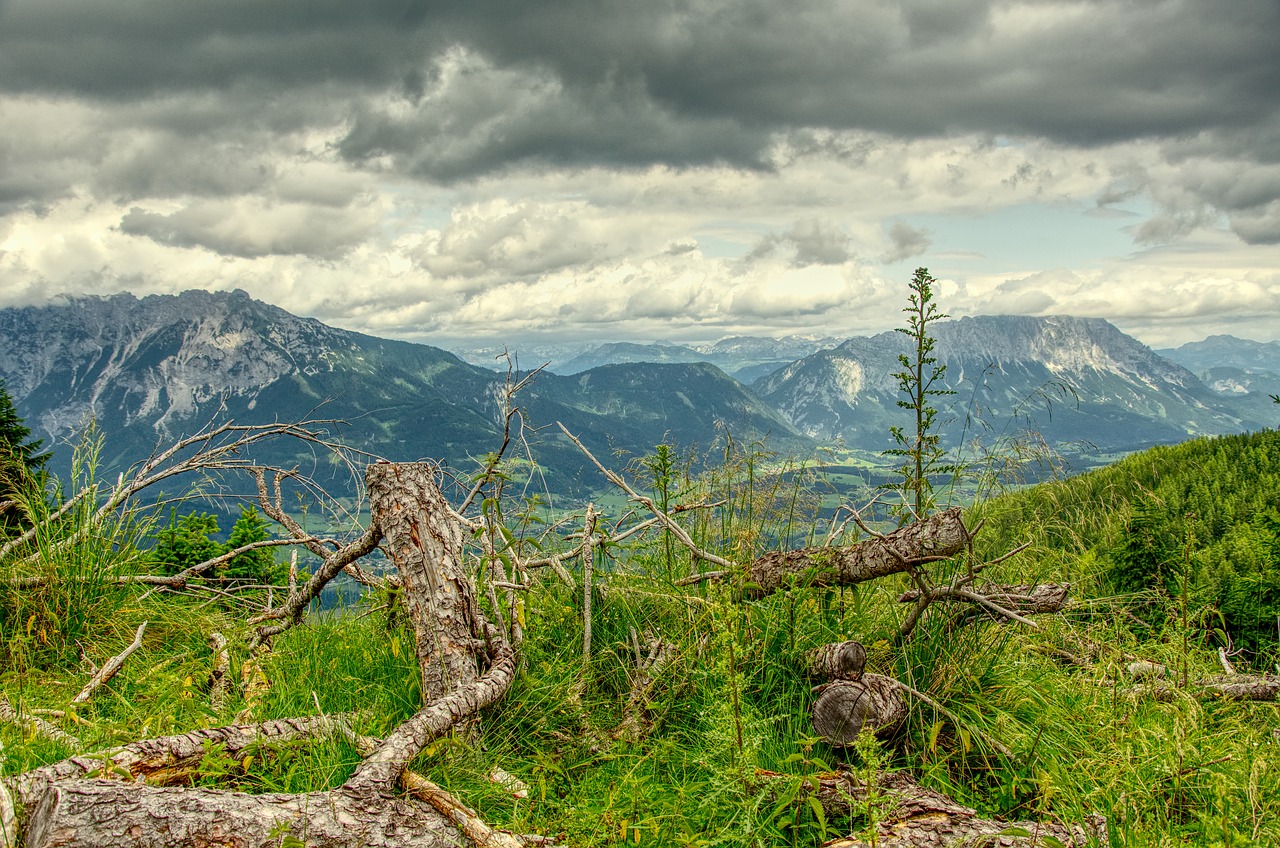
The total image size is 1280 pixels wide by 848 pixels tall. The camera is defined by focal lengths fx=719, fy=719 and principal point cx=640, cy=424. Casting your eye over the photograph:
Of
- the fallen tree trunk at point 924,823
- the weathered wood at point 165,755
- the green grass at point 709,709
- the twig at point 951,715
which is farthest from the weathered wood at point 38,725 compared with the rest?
the twig at point 951,715

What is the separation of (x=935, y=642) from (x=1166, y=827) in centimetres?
136

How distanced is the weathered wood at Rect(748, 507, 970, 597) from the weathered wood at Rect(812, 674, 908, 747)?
67cm

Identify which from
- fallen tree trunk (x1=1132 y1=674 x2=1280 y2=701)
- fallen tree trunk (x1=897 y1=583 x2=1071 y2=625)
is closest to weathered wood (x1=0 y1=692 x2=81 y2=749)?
fallen tree trunk (x1=897 y1=583 x2=1071 y2=625)

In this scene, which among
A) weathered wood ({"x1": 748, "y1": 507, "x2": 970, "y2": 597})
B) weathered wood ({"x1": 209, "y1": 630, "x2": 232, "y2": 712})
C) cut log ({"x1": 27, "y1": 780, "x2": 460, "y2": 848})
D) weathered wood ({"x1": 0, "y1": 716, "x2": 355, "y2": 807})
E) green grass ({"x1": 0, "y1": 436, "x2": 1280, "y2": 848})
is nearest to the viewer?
cut log ({"x1": 27, "y1": 780, "x2": 460, "y2": 848})

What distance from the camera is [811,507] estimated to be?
17.8 ft

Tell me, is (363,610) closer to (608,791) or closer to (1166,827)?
(608,791)

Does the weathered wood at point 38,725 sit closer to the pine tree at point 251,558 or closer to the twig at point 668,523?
the twig at point 668,523

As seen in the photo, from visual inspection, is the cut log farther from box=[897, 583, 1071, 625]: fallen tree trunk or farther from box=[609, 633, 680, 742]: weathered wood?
box=[897, 583, 1071, 625]: fallen tree trunk

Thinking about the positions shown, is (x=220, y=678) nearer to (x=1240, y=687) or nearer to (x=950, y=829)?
(x=950, y=829)

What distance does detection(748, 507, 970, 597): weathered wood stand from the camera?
13.1ft

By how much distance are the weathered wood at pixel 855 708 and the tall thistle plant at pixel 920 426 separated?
138 centimetres

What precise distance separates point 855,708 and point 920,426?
409cm

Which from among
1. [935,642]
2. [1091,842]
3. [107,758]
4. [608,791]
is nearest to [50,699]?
[107,758]

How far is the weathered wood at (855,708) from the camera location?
3.78 meters
